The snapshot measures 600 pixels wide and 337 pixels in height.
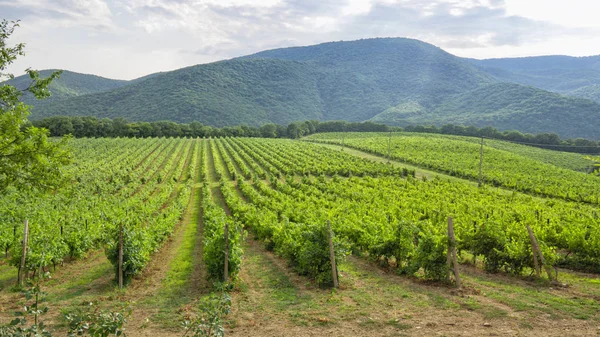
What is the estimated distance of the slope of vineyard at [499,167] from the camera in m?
48.9

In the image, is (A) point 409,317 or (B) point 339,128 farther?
(B) point 339,128

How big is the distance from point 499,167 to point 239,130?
88.7 meters

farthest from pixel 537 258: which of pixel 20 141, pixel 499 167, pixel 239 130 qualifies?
pixel 239 130

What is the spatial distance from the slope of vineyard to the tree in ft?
164

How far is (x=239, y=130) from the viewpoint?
5349 inches

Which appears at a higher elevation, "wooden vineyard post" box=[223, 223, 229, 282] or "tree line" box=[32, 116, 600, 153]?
"tree line" box=[32, 116, 600, 153]

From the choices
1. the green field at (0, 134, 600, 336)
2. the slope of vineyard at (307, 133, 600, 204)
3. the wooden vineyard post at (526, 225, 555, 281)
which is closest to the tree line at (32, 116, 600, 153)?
the slope of vineyard at (307, 133, 600, 204)

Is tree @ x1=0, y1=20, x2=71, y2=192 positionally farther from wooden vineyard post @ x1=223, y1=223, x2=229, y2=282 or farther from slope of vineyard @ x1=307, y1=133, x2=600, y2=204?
slope of vineyard @ x1=307, y1=133, x2=600, y2=204

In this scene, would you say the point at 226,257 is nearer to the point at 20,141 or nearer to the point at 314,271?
the point at 314,271

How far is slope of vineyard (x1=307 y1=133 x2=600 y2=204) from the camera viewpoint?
48.9 metres

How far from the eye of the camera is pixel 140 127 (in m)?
122

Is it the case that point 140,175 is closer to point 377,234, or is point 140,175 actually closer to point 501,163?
point 377,234

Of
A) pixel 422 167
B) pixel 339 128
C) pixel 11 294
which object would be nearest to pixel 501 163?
pixel 422 167

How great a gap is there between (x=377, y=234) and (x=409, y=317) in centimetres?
774
